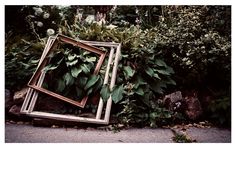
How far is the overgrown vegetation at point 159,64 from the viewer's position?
3.47 meters

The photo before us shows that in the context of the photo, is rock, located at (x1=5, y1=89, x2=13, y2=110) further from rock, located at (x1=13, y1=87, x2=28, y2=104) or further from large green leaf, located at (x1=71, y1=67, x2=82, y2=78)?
large green leaf, located at (x1=71, y1=67, x2=82, y2=78)

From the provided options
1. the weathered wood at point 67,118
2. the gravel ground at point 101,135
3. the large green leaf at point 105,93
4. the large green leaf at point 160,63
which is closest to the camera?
the gravel ground at point 101,135

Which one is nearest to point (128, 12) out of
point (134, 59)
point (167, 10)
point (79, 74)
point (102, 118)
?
point (167, 10)

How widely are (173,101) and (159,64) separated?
0.53 metres

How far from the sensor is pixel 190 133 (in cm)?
329

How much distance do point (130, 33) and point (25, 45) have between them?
1.64 m

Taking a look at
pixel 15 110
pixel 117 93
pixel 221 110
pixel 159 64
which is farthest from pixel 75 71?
pixel 221 110

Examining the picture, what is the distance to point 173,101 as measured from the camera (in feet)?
11.8

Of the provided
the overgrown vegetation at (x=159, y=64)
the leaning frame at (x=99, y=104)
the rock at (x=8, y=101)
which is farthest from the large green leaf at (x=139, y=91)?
the rock at (x=8, y=101)

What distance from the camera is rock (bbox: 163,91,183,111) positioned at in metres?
3.58

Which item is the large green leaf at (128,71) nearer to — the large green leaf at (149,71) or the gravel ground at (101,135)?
the large green leaf at (149,71)

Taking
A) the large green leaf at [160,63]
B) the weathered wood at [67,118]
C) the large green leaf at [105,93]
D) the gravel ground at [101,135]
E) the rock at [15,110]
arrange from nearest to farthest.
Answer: the gravel ground at [101,135] < the weathered wood at [67,118] < the large green leaf at [105,93] < the rock at [15,110] < the large green leaf at [160,63]

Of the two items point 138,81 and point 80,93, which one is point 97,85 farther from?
point 138,81

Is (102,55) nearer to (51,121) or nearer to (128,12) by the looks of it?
(51,121)
